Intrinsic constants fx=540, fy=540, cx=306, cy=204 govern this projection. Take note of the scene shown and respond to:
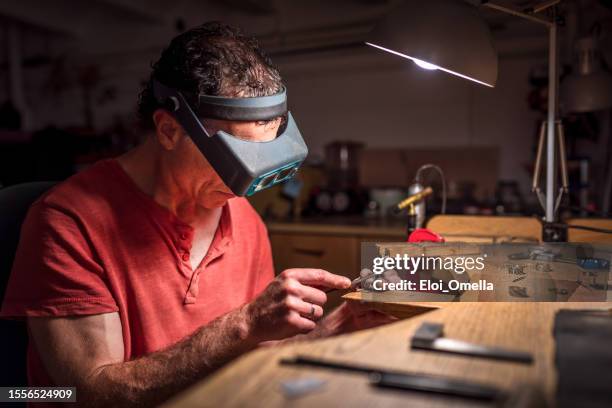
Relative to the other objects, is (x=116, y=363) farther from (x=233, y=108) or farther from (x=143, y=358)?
(x=233, y=108)

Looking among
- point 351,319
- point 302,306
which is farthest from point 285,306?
point 351,319

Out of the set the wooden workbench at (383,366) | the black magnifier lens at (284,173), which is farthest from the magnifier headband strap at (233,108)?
the wooden workbench at (383,366)

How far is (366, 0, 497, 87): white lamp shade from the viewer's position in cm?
104

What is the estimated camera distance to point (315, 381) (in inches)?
21.1

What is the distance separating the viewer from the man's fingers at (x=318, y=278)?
36.6 inches

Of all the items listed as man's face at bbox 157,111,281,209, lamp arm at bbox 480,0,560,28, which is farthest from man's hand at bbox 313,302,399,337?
lamp arm at bbox 480,0,560,28

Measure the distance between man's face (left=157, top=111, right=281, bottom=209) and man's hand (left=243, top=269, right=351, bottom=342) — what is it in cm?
31

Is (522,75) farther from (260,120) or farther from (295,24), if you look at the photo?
(260,120)

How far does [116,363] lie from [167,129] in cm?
48

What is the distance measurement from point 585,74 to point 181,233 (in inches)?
59.0

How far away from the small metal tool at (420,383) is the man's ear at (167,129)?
697 millimetres

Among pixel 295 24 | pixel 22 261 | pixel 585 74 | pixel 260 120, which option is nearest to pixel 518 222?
pixel 585 74

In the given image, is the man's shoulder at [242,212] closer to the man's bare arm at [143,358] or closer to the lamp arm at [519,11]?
the man's bare arm at [143,358]

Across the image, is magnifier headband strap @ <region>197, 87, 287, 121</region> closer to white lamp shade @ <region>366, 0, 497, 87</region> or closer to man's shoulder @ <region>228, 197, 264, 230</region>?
white lamp shade @ <region>366, 0, 497, 87</region>
